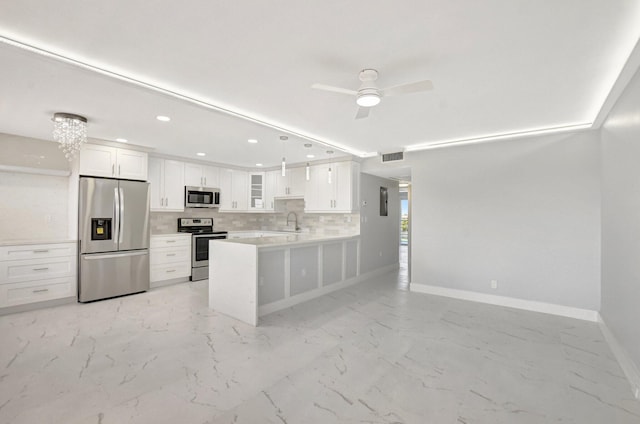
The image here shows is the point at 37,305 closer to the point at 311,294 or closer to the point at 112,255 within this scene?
the point at 112,255

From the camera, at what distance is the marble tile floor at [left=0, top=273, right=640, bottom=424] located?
6.52ft

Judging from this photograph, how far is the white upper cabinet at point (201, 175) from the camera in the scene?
5.87 m

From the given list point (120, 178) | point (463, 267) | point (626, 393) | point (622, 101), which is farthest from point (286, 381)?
point (120, 178)

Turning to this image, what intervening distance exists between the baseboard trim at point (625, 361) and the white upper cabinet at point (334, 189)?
3.67 m

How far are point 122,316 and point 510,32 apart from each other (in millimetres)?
4803

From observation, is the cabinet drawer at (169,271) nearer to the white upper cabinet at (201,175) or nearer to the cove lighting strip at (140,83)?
the white upper cabinet at (201,175)

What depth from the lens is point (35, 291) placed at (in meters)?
3.99

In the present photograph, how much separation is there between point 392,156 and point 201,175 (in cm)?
378

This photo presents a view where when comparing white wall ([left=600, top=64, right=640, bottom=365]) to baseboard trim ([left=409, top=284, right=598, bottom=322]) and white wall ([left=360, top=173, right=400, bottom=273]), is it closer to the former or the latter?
baseboard trim ([left=409, top=284, right=598, bottom=322])

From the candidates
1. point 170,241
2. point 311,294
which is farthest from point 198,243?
point 311,294

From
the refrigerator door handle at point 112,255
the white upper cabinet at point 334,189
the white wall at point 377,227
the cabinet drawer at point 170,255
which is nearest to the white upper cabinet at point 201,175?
the cabinet drawer at point 170,255

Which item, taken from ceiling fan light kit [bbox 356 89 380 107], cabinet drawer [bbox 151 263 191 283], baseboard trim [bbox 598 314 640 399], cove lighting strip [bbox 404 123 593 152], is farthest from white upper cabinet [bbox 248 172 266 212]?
baseboard trim [bbox 598 314 640 399]

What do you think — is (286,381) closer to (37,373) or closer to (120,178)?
(37,373)

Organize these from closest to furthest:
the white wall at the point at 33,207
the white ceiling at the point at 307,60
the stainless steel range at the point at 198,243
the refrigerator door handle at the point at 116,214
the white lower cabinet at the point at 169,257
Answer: the white ceiling at the point at 307,60 → the white wall at the point at 33,207 → the refrigerator door handle at the point at 116,214 → the white lower cabinet at the point at 169,257 → the stainless steel range at the point at 198,243
